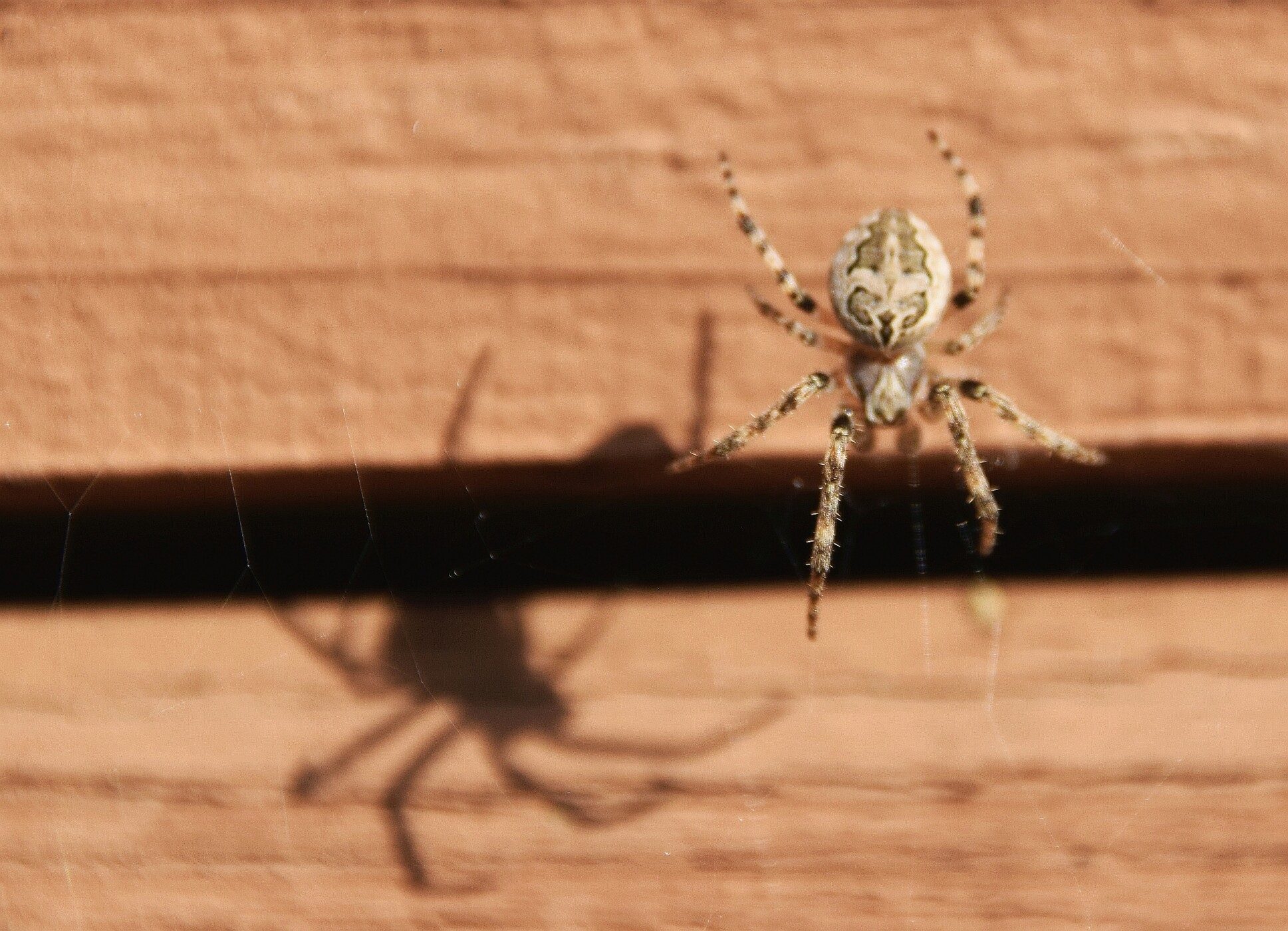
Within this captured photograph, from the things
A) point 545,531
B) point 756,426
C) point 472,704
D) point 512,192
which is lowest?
point 472,704

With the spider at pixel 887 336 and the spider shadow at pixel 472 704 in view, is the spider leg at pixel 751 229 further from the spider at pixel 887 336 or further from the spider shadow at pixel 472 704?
the spider shadow at pixel 472 704

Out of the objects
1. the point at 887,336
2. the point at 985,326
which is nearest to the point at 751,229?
the point at 985,326

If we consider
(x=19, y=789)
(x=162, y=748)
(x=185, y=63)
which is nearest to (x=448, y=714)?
(x=162, y=748)

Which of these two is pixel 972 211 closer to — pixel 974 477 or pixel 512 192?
pixel 974 477

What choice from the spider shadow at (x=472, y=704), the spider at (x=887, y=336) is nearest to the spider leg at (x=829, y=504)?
the spider at (x=887, y=336)

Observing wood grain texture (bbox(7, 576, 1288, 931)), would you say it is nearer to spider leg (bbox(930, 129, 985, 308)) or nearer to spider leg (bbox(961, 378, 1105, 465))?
spider leg (bbox(961, 378, 1105, 465))

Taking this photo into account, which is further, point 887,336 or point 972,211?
point 887,336

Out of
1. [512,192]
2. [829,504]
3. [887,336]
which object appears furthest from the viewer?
[887,336]
